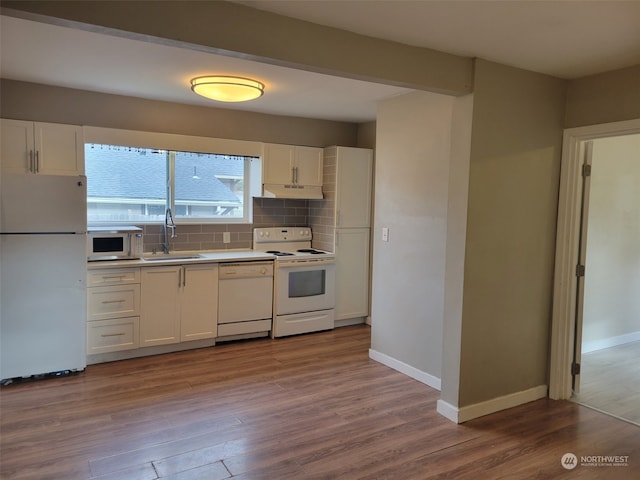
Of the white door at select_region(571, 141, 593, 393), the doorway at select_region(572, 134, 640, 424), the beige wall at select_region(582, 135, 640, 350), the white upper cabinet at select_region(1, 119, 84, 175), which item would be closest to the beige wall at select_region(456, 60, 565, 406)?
the white door at select_region(571, 141, 593, 393)

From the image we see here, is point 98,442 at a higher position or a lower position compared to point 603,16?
lower

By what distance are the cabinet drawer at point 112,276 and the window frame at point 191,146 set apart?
2.32 ft

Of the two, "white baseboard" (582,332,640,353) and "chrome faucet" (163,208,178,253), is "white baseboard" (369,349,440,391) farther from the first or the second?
"chrome faucet" (163,208,178,253)

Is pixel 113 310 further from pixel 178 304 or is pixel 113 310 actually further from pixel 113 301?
pixel 178 304

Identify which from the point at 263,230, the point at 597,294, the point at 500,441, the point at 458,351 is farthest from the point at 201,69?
the point at 597,294

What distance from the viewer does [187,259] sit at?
4430 mm

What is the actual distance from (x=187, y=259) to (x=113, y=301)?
2.45 ft

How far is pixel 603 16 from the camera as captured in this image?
7.20ft

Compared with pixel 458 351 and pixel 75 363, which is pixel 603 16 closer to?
pixel 458 351

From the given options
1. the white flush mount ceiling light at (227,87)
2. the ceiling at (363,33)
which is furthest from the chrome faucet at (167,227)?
the white flush mount ceiling light at (227,87)

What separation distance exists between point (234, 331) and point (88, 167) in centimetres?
213

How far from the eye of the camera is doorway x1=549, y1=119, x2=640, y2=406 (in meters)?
3.35

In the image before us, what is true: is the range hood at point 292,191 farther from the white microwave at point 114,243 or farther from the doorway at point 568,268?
the doorway at point 568,268

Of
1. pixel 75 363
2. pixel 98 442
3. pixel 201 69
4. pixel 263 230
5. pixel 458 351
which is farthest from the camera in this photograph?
pixel 263 230
